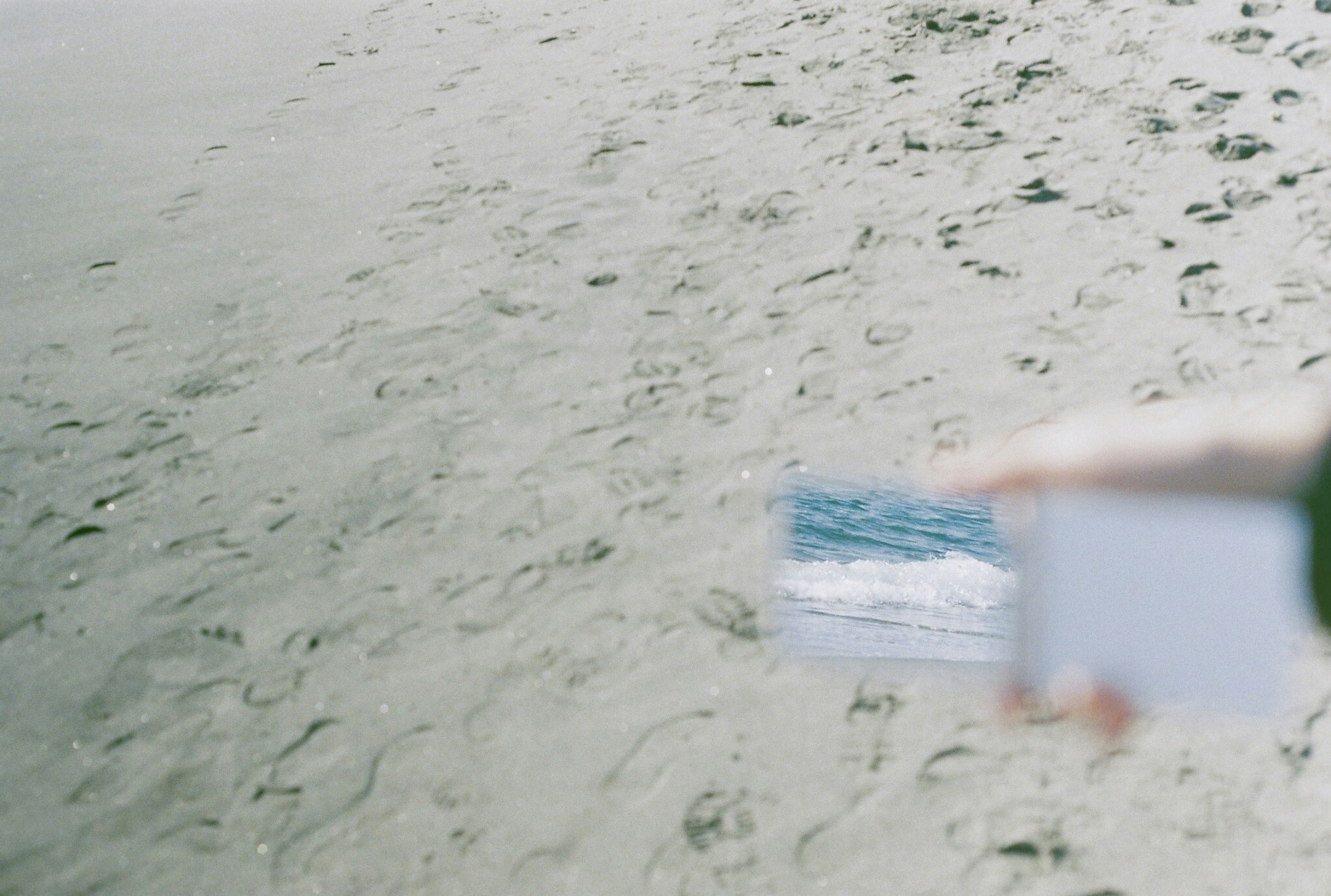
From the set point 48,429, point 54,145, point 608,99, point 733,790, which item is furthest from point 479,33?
point 733,790

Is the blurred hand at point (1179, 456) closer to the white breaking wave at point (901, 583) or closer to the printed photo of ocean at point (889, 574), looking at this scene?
the printed photo of ocean at point (889, 574)

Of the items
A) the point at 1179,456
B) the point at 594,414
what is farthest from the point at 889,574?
the point at 1179,456

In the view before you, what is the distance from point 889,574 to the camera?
266cm

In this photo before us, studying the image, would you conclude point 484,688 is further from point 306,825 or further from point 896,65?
point 896,65

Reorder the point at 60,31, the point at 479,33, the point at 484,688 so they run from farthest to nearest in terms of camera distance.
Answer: the point at 60,31 → the point at 479,33 → the point at 484,688

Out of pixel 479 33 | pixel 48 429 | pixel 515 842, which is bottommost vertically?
pixel 515 842

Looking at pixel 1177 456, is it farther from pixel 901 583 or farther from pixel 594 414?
pixel 594 414

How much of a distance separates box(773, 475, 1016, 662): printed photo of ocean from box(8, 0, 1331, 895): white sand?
93 millimetres

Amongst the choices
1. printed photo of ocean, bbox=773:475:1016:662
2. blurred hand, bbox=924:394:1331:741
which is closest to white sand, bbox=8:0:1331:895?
printed photo of ocean, bbox=773:475:1016:662

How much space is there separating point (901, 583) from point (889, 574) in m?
0.04

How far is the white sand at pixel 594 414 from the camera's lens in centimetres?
179

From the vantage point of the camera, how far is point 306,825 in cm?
186

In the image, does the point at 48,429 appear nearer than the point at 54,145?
Yes

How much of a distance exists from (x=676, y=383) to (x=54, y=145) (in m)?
3.19
